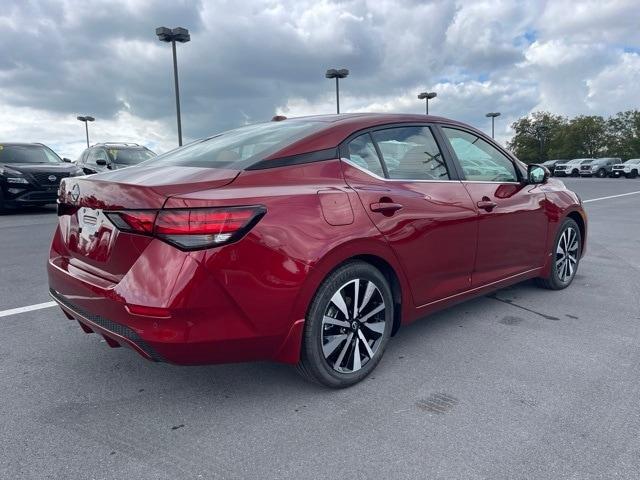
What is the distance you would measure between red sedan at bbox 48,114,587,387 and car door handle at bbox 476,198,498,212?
0.01 metres

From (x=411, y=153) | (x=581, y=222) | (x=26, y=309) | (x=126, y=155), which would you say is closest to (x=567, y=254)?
(x=581, y=222)

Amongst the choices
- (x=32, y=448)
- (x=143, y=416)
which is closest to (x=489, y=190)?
(x=143, y=416)

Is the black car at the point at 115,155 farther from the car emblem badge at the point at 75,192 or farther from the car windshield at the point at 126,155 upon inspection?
the car emblem badge at the point at 75,192

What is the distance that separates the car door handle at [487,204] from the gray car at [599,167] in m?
47.1

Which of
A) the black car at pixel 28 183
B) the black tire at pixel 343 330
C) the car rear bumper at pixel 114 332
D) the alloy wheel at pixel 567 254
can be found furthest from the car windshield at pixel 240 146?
the black car at pixel 28 183

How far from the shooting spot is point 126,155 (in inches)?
563

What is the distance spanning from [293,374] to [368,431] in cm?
75

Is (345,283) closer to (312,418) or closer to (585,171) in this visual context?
(312,418)

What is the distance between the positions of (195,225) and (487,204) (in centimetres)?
229

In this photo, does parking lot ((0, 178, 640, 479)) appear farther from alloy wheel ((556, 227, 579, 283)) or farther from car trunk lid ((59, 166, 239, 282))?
alloy wheel ((556, 227, 579, 283))

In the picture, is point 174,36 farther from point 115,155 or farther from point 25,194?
point 25,194

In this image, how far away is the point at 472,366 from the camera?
10.6 feet

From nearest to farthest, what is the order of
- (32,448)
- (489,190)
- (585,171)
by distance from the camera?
(32,448) → (489,190) → (585,171)

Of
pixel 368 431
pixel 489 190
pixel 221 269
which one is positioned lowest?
pixel 368 431
